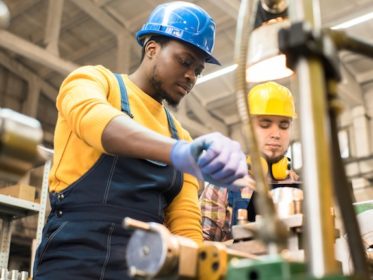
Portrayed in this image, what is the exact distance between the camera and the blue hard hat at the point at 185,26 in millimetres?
1479

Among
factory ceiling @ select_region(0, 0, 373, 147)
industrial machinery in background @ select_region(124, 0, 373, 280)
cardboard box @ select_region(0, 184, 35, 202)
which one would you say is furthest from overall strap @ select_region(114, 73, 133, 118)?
factory ceiling @ select_region(0, 0, 373, 147)

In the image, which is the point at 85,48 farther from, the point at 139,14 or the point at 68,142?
the point at 68,142

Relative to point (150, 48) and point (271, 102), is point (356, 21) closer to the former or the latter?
point (271, 102)

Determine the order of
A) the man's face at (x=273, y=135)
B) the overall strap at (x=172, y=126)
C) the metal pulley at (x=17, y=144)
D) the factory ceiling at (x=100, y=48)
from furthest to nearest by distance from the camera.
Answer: the factory ceiling at (x=100, y=48), the man's face at (x=273, y=135), the overall strap at (x=172, y=126), the metal pulley at (x=17, y=144)

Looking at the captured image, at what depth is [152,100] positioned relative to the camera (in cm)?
145

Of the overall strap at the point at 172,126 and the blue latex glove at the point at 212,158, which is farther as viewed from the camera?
the overall strap at the point at 172,126

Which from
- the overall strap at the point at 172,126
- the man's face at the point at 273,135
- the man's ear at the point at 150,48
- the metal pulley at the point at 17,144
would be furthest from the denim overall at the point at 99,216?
the man's face at the point at 273,135

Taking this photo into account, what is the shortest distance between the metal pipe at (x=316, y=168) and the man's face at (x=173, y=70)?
2.96ft

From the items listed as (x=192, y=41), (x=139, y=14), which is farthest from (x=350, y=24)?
(x=192, y=41)

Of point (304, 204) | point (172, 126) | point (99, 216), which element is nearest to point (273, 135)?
point (172, 126)

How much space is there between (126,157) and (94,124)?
24 centimetres

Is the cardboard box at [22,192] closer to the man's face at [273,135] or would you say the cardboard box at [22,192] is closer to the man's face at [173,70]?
the man's face at [273,135]

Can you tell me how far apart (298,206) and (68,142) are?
0.57 metres

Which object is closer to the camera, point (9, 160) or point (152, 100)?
point (9, 160)
